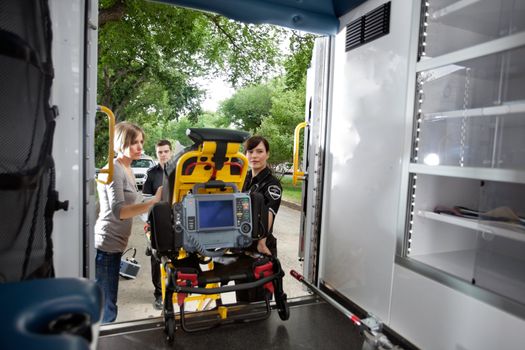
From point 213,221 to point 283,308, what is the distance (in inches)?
34.3

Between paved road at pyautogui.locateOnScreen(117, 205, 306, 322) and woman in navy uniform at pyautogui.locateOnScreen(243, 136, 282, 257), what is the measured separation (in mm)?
1986

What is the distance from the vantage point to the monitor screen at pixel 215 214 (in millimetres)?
2702

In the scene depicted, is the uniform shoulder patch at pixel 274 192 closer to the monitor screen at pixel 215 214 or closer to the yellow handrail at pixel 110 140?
the monitor screen at pixel 215 214

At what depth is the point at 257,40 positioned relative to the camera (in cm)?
882

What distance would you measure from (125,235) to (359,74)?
8.30ft

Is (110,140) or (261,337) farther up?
(110,140)

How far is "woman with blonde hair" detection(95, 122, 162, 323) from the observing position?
3.10m

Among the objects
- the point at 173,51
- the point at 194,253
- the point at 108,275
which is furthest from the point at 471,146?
the point at 173,51

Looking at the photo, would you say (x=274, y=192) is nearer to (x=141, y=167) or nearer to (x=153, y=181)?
(x=153, y=181)

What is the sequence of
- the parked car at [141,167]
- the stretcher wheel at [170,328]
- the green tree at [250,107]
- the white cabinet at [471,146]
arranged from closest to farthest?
the white cabinet at [471,146] < the stretcher wheel at [170,328] < the parked car at [141,167] < the green tree at [250,107]

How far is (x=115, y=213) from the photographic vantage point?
310 centimetres

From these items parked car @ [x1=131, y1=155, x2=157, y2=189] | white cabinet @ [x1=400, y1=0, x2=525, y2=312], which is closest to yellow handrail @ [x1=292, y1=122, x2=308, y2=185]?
white cabinet @ [x1=400, y1=0, x2=525, y2=312]

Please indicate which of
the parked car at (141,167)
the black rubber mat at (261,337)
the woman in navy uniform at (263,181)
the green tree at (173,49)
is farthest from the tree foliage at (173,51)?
the black rubber mat at (261,337)

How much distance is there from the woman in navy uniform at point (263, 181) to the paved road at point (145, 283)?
1.99 m
